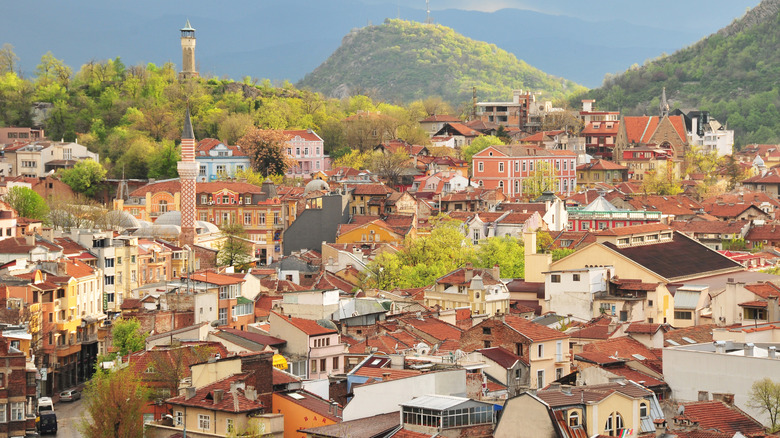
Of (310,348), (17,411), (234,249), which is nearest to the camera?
(17,411)

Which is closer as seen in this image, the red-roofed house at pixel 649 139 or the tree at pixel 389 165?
the tree at pixel 389 165

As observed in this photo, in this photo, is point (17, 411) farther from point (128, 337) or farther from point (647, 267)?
point (647, 267)

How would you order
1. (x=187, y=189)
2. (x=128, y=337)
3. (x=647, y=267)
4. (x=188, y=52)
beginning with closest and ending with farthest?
(x=128, y=337), (x=647, y=267), (x=187, y=189), (x=188, y=52)

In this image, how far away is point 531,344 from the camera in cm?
3234

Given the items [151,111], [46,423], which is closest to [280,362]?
[46,423]

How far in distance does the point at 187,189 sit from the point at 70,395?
1180 inches

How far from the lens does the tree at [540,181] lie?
276 ft

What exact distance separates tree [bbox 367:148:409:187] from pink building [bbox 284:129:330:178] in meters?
4.23

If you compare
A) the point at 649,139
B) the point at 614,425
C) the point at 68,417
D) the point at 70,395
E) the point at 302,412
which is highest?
the point at 649,139

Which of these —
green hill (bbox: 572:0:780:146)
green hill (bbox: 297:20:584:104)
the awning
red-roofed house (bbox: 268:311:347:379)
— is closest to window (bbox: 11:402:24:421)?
the awning

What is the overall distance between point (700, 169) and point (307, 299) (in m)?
65.6

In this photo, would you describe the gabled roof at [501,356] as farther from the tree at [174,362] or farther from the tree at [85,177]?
the tree at [85,177]

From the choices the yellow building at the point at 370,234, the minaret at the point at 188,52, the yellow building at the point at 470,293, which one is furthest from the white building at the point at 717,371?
the minaret at the point at 188,52

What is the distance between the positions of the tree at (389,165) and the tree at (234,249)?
15.2 meters
